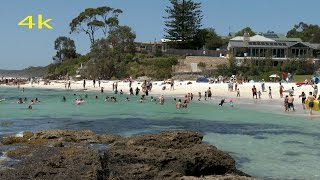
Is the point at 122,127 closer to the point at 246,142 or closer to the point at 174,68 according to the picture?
the point at 246,142

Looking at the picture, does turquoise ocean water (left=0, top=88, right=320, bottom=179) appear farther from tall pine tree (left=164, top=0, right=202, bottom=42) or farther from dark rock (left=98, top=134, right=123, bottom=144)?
tall pine tree (left=164, top=0, right=202, bottom=42)

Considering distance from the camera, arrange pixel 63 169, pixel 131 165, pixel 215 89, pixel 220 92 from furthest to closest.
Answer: pixel 215 89
pixel 220 92
pixel 131 165
pixel 63 169

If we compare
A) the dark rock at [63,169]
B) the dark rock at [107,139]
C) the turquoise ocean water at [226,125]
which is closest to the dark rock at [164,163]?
the dark rock at [63,169]

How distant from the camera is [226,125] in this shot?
27000mm

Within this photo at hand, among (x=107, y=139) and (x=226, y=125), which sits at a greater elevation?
(x=107, y=139)

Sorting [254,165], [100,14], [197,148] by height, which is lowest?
[254,165]

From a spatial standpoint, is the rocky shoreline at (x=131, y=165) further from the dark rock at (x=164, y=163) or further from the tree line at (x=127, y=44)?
the tree line at (x=127, y=44)

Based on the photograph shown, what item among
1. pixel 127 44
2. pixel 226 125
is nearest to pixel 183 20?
pixel 127 44

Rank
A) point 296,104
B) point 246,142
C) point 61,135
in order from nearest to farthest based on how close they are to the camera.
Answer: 1. point 61,135
2. point 246,142
3. point 296,104

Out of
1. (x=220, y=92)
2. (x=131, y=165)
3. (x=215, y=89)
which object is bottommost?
(x=131, y=165)

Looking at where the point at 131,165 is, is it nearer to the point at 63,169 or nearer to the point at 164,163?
the point at 164,163

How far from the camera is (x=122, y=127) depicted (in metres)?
26.0

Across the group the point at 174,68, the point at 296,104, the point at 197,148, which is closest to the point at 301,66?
the point at 174,68

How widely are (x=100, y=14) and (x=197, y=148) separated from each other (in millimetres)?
82445
